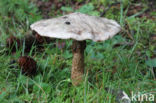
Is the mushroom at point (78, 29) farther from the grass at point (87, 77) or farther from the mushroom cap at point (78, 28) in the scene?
the grass at point (87, 77)

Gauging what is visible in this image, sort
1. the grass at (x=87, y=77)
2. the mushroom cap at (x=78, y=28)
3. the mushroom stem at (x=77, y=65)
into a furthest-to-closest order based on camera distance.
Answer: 1. the mushroom stem at (x=77, y=65)
2. the grass at (x=87, y=77)
3. the mushroom cap at (x=78, y=28)

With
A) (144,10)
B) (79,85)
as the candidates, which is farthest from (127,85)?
(144,10)

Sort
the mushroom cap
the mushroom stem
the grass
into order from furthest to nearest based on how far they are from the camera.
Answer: the mushroom stem < the grass < the mushroom cap

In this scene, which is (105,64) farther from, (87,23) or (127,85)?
(87,23)

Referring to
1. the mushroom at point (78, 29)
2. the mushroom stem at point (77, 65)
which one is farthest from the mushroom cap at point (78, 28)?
the mushroom stem at point (77, 65)

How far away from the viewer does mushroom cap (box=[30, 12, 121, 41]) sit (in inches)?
54.5

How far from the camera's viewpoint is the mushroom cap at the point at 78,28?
1384 mm

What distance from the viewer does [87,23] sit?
→ 1.59 metres

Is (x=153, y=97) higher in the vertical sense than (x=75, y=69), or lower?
lower

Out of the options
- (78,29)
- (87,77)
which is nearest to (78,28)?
(78,29)

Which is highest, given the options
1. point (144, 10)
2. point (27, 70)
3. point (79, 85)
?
point (144, 10)

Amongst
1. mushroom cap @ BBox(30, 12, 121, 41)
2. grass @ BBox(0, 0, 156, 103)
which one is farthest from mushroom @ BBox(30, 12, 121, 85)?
grass @ BBox(0, 0, 156, 103)

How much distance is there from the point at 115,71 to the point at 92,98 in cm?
62

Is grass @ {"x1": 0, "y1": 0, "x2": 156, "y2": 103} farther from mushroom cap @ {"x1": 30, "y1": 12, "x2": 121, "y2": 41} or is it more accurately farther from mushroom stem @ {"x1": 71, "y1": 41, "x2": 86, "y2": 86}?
mushroom cap @ {"x1": 30, "y1": 12, "x2": 121, "y2": 41}
